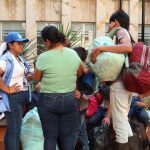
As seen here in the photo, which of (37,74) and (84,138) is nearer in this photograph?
(37,74)

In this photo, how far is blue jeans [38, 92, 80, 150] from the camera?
488 cm

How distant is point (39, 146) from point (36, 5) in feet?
50.5

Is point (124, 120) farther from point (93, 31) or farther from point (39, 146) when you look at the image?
point (93, 31)

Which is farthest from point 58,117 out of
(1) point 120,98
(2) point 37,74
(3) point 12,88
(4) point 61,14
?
(4) point 61,14

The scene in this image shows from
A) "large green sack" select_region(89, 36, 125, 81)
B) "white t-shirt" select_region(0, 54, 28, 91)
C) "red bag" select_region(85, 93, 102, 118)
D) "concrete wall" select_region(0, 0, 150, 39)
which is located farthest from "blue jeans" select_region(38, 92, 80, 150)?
"concrete wall" select_region(0, 0, 150, 39)

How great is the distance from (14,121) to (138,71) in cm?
157

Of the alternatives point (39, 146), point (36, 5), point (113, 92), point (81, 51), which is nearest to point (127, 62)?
point (113, 92)

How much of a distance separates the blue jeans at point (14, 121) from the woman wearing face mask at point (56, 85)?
2.28 ft

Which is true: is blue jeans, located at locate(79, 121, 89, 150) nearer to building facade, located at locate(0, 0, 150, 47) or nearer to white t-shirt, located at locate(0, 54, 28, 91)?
white t-shirt, located at locate(0, 54, 28, 91)

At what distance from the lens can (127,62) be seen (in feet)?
16.7

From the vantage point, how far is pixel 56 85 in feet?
16.0

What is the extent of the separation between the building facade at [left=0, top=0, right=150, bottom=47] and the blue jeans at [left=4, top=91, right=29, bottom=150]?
15.0 metres

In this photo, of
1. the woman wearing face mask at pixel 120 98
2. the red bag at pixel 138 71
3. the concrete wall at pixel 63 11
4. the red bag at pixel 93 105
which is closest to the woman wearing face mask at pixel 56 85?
the woman wearing face mask at pixel 120 98

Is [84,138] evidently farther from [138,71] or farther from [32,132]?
[138,71]
